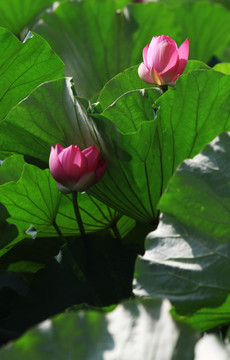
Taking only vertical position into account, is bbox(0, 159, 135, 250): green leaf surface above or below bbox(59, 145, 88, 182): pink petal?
below

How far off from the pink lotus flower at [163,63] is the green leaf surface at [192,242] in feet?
0.78

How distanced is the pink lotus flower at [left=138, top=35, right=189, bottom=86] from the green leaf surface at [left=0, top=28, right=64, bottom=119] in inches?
5.4

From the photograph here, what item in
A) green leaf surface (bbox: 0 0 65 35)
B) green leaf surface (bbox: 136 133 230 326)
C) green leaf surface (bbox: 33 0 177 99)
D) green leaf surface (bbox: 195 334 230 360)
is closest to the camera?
green leaf surface (bbox: 195 334 230 360)

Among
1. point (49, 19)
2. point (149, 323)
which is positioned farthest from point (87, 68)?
point (149, 323)

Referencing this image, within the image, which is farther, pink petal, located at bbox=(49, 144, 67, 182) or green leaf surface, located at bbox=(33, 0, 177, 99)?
green leaf surface, located at bbox=(33, 0, 177, 99)

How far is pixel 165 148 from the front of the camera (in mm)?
697

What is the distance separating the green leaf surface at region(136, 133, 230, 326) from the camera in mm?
540

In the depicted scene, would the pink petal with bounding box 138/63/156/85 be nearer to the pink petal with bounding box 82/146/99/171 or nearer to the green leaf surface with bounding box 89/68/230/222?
the green leaf surface with bounding box 89/68/230/222

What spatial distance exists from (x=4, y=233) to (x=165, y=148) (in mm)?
210

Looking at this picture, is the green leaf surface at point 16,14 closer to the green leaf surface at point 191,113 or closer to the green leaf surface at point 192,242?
the green leaf surface at point 191,113

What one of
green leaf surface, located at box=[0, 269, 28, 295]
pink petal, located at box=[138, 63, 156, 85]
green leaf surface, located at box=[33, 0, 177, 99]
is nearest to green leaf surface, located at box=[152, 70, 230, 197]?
pink petal, located at box=[138, 63, 156, 85]

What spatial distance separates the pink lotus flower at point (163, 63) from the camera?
755mm

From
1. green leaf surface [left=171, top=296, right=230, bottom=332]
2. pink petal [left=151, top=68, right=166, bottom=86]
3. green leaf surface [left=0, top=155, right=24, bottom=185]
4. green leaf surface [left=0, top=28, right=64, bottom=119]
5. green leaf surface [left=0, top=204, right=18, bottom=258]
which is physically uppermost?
green leaf surface [left=0, top=28, right=64, bottom=119]

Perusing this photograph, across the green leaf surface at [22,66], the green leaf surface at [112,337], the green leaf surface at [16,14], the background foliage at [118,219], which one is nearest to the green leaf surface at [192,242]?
the background foliage at [118,219]
